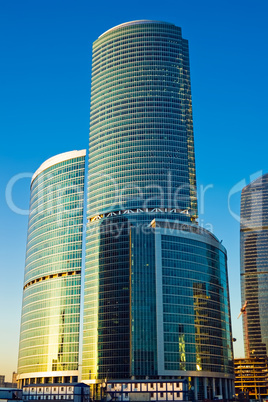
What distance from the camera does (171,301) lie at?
190 meters

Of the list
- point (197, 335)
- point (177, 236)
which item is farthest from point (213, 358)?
point (177, 236)

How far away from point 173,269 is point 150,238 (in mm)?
15218

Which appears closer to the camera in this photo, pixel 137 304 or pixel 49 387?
pixel 49 387

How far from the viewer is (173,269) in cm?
19500

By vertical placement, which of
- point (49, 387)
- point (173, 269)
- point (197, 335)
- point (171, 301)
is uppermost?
point (173, 269)

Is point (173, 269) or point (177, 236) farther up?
point (177, 236)

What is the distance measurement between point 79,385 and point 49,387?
13.9 meters

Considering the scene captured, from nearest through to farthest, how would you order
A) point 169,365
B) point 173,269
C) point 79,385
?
1. point 79,385
2. point 169,365
3. point 173,269

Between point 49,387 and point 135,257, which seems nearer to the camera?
point 49,387

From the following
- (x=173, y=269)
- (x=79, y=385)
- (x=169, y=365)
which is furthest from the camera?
(x=173, y=269)

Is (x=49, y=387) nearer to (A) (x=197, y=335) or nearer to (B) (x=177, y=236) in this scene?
(A) (x=197, y=335)

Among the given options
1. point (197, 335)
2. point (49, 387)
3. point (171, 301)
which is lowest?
point (49, 387)

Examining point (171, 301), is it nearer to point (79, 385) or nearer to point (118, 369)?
point (118, 369)

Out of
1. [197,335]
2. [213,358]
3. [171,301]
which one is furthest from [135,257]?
[213,358]
